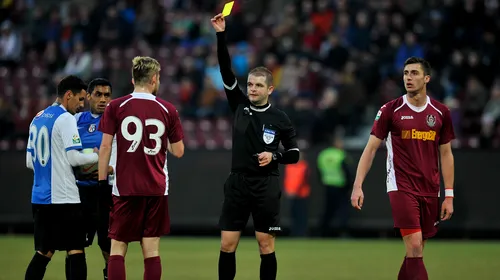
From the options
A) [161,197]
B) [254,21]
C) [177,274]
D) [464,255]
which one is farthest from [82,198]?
[254,21]

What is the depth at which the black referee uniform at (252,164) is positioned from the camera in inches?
385

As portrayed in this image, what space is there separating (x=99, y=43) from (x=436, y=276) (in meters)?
14.7

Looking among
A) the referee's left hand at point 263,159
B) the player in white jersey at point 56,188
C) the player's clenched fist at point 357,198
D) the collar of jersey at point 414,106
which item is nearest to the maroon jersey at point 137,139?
the player in white jersey at point 56,188

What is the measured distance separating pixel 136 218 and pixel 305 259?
7034mm

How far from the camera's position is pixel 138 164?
8.73m

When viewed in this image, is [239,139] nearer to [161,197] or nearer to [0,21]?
[161,197]

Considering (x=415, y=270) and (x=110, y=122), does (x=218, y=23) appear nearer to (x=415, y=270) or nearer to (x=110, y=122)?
(x=110, y=122)

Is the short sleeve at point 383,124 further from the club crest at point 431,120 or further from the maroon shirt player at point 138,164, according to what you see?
the maroon shirt player at point 138,164

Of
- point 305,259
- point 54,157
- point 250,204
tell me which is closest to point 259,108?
point 250,204

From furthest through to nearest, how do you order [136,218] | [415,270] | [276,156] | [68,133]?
1. [276,156]
2. [68,133]
3. [415,270]
4. [136,218]

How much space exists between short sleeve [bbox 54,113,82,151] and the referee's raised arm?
1.66 meters

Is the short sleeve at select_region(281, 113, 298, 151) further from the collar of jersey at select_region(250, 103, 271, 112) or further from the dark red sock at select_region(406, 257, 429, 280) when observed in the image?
the dark red sock at select_region(406, 257, 429, 280)

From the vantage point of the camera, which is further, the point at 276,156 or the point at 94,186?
the point at 94,186

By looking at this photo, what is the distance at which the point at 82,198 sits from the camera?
33.3 ft
